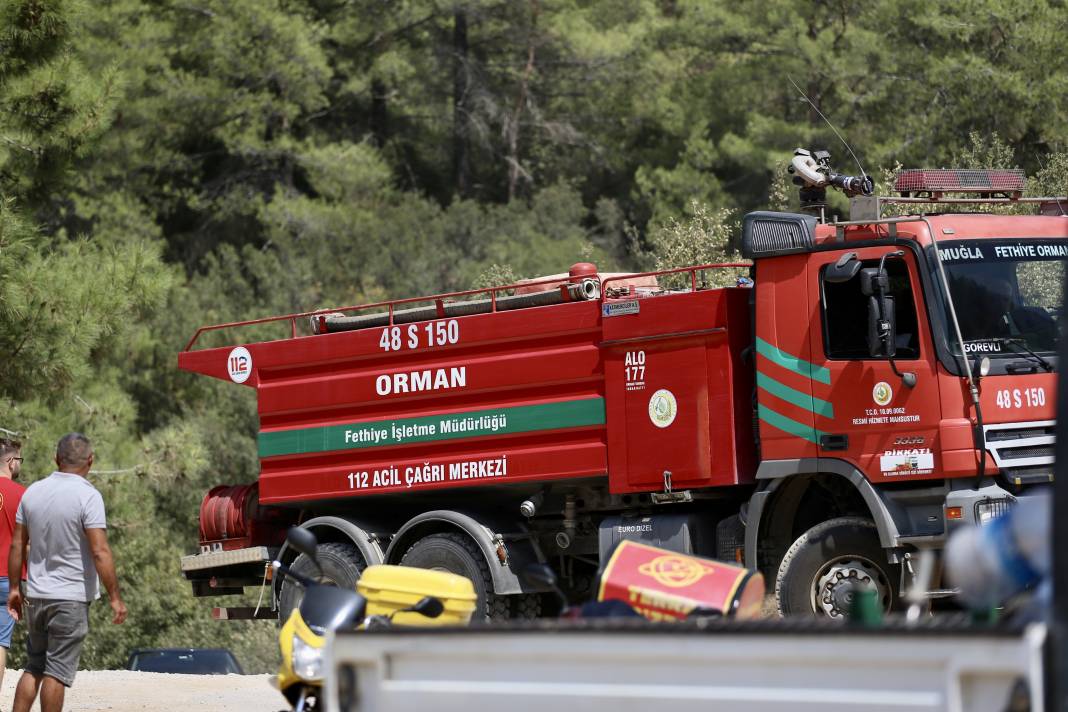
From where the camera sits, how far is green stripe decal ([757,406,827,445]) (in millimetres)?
9500

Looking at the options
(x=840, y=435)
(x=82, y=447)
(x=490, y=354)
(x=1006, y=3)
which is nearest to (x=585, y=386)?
(x=490, y=354)

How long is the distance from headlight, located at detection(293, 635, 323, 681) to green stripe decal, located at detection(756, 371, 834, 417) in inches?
178

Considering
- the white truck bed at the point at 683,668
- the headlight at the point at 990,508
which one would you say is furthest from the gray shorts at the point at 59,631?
the headlight at the point at 990,508

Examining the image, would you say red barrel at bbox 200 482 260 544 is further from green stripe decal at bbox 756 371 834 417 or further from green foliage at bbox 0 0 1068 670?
green foliage at bbox 0 0 1068 670

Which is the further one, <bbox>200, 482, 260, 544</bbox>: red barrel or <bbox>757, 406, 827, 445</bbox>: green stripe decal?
<bbox>200, 482, 260, 544</bbox>: red barrel

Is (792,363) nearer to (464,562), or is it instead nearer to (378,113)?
(464,562)

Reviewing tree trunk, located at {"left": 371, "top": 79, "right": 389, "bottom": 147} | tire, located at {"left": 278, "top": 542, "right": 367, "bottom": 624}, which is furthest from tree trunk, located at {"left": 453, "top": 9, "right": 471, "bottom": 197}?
tire, located at {"left": 278, "top": 542, "right": 367, "bottom": 624}

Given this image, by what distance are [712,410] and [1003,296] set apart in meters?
1.91

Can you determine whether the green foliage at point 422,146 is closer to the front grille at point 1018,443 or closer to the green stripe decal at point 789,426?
the green stripe decal at point 789,426

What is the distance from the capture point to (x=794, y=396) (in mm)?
9562

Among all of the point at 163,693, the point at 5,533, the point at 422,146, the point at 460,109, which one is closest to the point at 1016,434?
the point at 5,533

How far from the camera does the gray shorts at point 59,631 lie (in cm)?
815

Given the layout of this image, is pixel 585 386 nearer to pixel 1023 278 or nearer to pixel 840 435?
pixel 840 435

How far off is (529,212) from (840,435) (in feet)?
79.2
